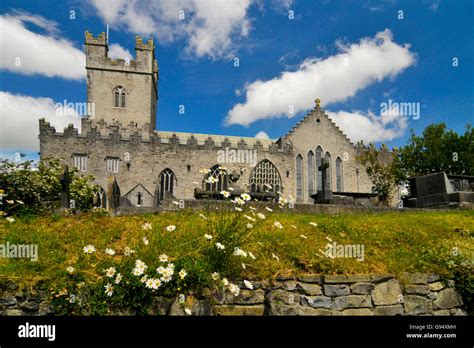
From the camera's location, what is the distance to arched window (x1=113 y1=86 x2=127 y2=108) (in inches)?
1465

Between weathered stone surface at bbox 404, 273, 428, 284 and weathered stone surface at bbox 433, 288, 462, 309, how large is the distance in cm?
31

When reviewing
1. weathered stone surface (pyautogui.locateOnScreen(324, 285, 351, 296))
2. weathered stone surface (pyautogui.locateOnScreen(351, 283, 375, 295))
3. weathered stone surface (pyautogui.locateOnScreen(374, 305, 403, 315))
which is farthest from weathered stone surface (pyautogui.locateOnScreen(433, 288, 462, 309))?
weathered stone surface (pyautogui.locateOnScreen(324, 285, 351, 296))

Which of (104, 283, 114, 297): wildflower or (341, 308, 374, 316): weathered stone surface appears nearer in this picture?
(104, 283, 114, 297): wildflower

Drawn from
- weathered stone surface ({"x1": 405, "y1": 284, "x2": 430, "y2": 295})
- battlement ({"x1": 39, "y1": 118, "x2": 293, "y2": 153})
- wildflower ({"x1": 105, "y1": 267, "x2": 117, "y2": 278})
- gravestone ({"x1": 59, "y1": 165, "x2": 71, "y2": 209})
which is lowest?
weathered stone surface ({"x1": 405, "y1": 284, "x2": 430, "y2": 295})

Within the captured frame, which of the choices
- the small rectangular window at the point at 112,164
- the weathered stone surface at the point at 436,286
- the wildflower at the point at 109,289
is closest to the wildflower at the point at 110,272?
the wildflower at the point at 109,289

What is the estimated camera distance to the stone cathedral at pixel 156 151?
87.3 ft

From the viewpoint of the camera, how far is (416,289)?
15.1 feet

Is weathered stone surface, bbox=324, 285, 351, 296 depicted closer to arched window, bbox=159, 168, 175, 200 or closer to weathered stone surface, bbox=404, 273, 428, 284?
weathered stone surface, bbox=404, 273, 428, 284

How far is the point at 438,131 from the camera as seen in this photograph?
111ft

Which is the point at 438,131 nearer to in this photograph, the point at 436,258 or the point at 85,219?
the point at 436,258

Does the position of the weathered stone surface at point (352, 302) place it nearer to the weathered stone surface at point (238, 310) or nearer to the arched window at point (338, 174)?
the weathered stone surface at point (238, 310)

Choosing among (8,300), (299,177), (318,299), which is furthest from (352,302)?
(299,177)

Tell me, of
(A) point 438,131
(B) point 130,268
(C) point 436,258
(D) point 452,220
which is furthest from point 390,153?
(B) point 130,268
